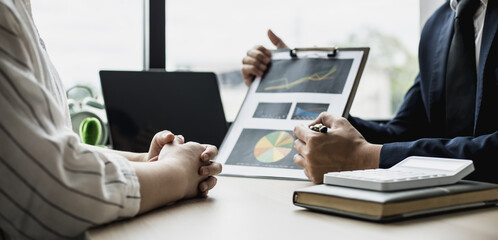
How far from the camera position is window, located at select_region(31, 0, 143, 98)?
1.88m

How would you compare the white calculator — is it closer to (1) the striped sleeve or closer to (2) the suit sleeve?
(1) the striped sleeve

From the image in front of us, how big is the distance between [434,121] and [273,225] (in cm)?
105

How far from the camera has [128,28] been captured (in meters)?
2.05

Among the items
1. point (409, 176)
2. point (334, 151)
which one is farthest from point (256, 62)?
point (409, 176)

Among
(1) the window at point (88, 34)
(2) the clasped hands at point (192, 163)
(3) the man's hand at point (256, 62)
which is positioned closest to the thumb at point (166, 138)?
(2) the clasped hands at point (192, 163)

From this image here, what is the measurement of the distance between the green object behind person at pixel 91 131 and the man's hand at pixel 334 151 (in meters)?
0.79

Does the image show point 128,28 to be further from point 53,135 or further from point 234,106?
point 53,135

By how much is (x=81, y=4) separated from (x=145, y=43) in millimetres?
298

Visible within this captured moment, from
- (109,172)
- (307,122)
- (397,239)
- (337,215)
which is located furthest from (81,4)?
(397,239)

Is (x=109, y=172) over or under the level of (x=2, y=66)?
under

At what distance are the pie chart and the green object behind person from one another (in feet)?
2.13

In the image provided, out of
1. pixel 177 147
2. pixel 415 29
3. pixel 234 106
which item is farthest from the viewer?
pixel 415 29

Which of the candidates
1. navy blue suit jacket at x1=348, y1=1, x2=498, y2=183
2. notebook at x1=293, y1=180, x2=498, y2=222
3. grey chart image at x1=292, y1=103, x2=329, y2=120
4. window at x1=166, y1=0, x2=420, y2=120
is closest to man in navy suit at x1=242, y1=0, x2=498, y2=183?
navy blue suit jacket at x1=348, y1=1, x2=498, y2=183

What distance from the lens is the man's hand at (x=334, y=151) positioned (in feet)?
3.54
